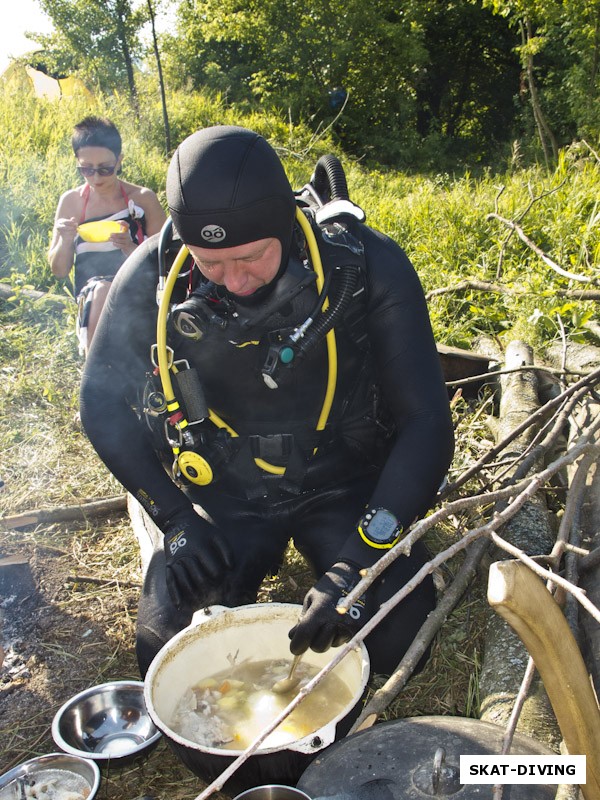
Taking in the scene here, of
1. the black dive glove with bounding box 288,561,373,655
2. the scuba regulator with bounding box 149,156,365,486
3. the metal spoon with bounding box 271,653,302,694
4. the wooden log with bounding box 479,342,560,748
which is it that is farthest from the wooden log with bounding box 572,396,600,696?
the scuba regulator with bounding box 149,156,365,486

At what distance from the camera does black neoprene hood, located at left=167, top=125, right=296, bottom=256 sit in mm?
2111

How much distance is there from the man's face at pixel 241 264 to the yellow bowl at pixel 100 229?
96.5 inches

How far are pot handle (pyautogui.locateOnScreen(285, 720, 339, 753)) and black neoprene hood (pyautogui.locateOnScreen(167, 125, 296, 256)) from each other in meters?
1.33

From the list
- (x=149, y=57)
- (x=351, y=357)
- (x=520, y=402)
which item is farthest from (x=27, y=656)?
(x=149, y=57)

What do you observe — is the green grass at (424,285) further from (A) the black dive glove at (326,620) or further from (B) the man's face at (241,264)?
(B) the man's face at (241,264)

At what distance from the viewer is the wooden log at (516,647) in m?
1.92

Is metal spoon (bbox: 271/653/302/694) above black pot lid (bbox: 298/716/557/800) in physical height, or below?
below

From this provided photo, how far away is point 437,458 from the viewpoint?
238 cm

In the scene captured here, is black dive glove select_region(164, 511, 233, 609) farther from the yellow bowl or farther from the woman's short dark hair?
the woman's short dark hair

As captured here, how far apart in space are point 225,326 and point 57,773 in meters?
1.37

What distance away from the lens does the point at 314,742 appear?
1.73 metres

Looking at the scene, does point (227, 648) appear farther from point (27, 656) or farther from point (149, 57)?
point (149, 57)

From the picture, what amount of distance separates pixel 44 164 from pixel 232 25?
1180cm

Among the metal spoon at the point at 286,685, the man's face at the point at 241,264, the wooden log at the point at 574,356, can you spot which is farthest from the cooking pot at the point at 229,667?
the wooden log at the point at 574,356
